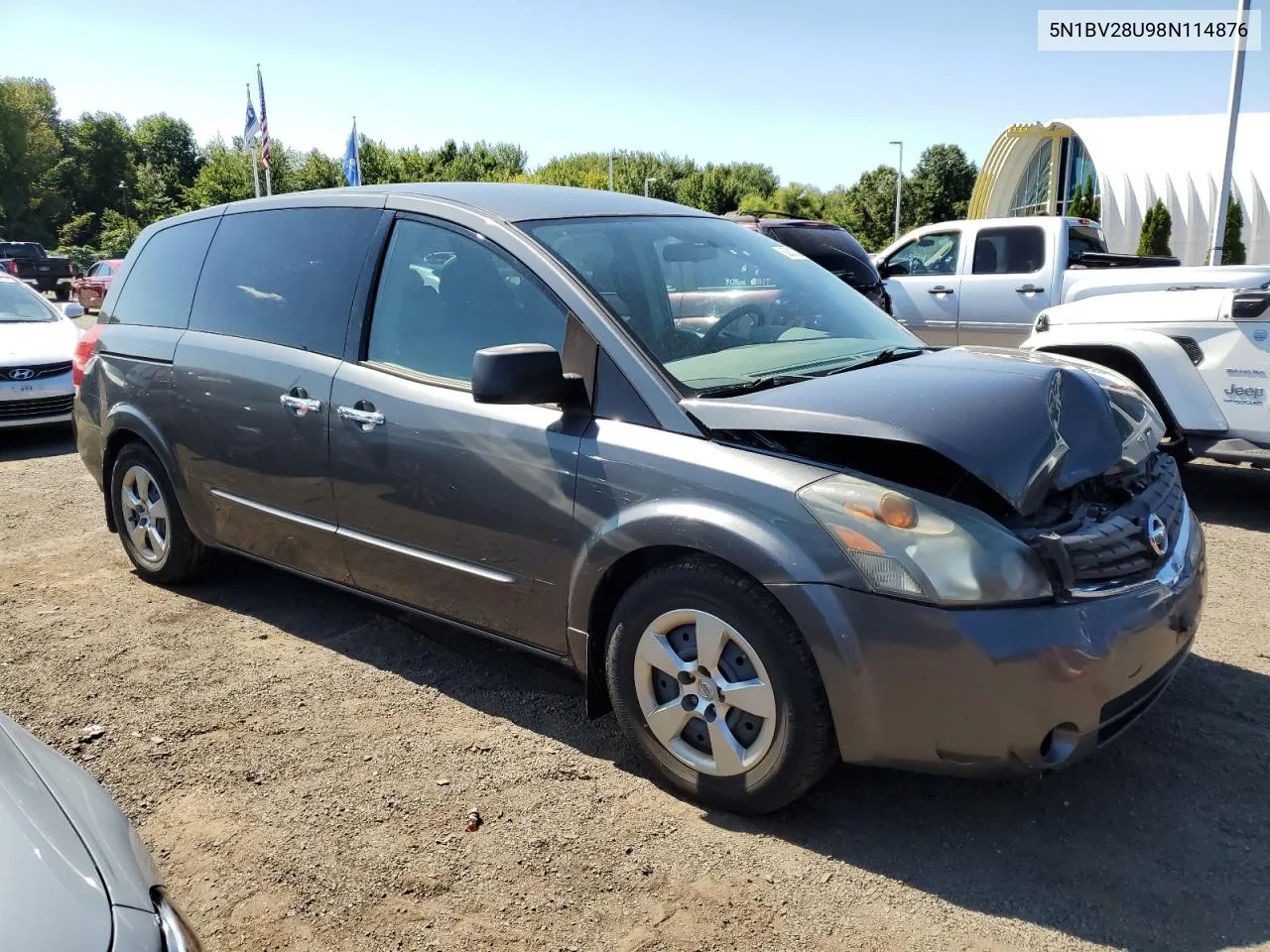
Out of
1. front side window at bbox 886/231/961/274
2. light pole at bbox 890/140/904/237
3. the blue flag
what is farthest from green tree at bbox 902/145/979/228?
front side window at bbox 886/231/961/274

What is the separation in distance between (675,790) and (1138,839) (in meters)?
1.31

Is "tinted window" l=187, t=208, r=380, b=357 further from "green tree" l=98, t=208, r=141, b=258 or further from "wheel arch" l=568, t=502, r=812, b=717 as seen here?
"green tree" l=98, t=208, r=141, b=258

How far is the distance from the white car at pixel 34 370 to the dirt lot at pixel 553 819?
5377 mm

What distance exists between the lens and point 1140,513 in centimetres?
294

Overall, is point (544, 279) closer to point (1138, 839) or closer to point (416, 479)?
point (416, 479)

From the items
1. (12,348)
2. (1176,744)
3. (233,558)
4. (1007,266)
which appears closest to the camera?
(1176,744)

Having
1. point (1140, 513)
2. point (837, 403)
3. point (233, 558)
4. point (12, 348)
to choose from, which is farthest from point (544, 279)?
point (12, 348)

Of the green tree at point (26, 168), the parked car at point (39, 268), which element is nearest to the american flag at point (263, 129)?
the parked car at point (39, 268)

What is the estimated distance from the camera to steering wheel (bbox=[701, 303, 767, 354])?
337 cm

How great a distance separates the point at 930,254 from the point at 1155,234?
18.0m

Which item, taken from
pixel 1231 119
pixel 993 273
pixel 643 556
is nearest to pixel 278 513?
pixel 643 556

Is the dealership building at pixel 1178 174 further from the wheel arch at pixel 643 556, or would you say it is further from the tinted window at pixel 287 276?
the wheel arch at pixel 643 556

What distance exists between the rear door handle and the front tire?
1.56m

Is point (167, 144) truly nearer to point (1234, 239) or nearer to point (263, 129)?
point (263, 129)
